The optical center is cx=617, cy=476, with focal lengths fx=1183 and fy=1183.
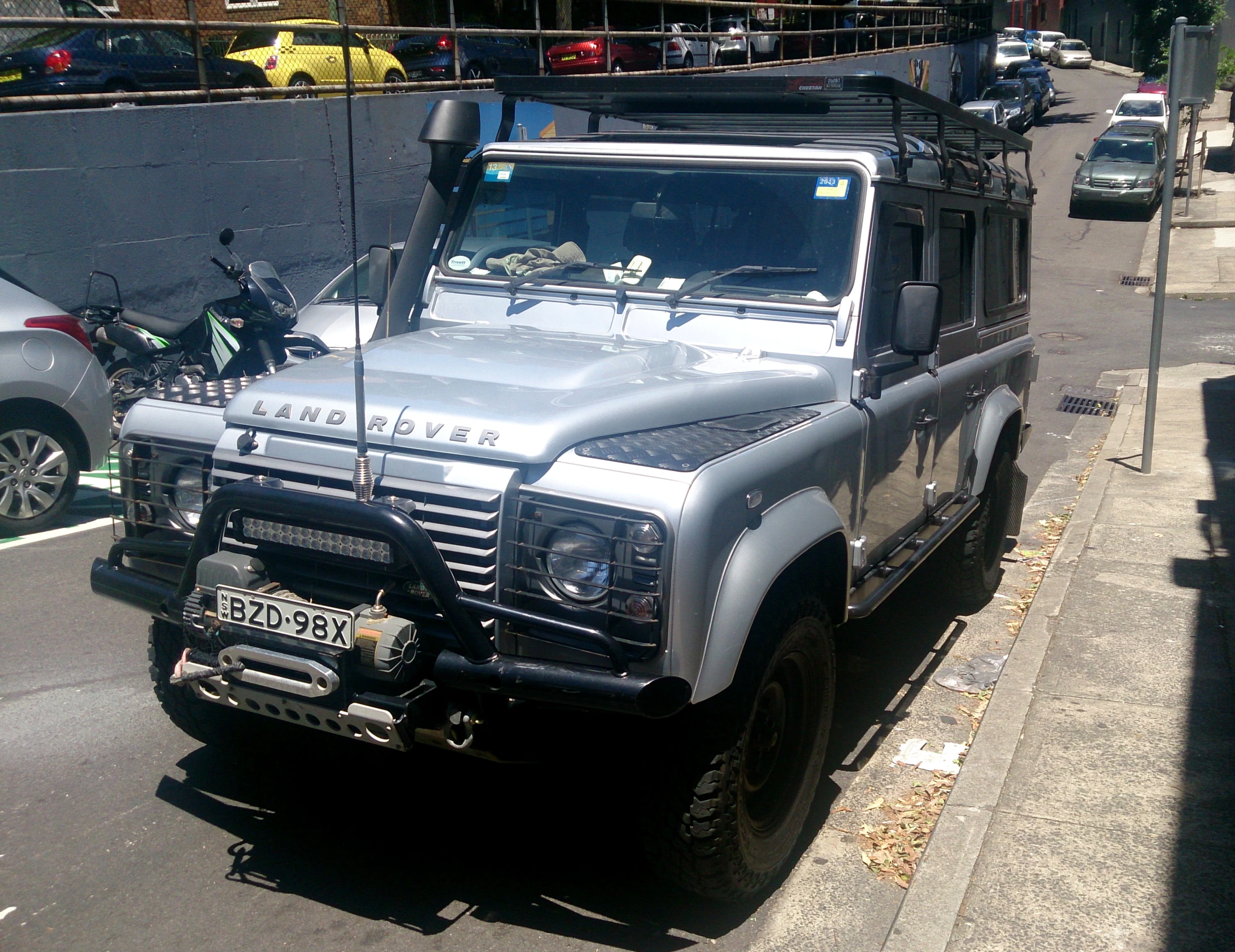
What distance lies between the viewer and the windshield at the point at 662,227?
4.38 meters

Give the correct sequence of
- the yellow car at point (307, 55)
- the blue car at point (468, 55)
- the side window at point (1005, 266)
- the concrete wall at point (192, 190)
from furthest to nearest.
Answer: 1. the blue car at point (468, 55)
2. the yellow car at point (307, 55)
3. the concrete wall at point (192, 190)
4. the side window at point (1005, 266)

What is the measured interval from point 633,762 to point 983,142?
4674 mm

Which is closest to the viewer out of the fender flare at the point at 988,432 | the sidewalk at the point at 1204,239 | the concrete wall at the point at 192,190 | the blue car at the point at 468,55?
the fender flare at the point at 988,432

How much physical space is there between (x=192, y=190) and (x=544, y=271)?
8.34 meters

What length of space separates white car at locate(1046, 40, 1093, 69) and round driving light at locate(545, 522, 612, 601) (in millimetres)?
69448

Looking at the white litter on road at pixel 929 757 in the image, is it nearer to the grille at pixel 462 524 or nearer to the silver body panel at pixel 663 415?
the silver body panel at pixel 663 415

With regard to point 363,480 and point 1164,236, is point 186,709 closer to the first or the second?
point 363,480

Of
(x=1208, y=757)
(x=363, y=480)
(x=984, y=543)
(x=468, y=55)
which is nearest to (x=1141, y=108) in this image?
(x=468, y=55)

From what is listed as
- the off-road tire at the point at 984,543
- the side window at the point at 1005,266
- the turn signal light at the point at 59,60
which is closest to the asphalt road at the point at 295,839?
the off-road tire at the point at 984,543

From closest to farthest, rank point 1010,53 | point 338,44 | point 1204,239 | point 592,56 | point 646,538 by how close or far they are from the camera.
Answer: point 646,538
point 338,44
point 592,56
point 1204,239
point 1010,53

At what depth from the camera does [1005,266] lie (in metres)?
6.60

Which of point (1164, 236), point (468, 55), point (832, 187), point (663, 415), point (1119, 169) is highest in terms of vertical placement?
point (468, 55)

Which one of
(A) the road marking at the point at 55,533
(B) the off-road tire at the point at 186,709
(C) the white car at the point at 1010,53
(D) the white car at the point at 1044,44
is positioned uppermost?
(D) the white car at the point at 1044,44

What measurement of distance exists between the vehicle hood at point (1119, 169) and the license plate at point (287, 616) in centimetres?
2788
